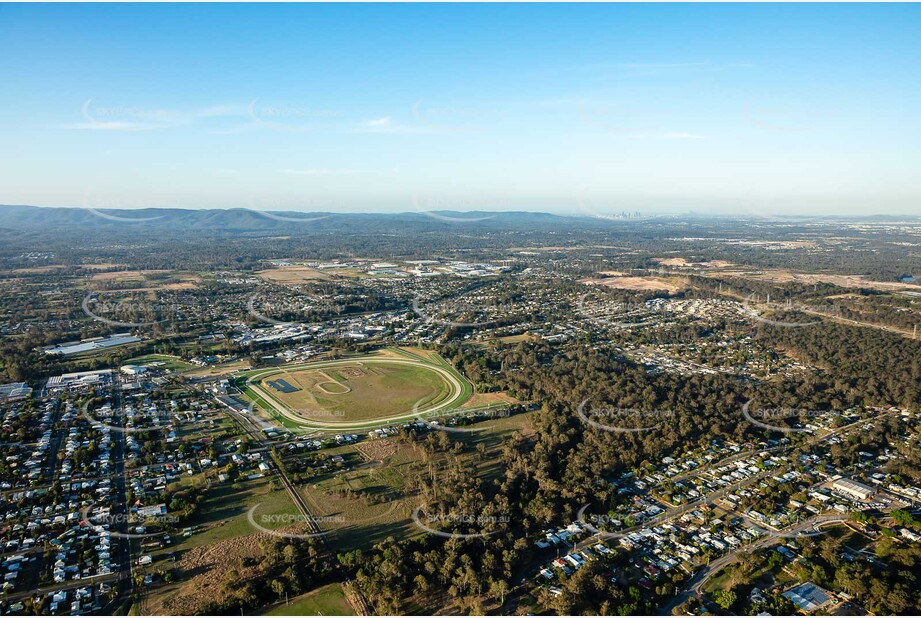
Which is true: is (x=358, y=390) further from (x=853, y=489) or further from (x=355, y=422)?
(x=853, y=489)

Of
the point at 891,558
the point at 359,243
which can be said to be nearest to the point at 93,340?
the point at 891,558

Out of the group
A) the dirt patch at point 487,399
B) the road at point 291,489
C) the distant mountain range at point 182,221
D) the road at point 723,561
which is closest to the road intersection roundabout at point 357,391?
the dirt patch at point 487,399

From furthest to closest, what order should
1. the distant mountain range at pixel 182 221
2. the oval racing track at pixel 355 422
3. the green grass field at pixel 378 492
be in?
the distant mountain range at pixel 182 221 < the oval racing track at pixel 355 422 < the green grass field at pixel 378 492

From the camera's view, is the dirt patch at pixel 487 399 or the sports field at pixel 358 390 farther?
the dirt patch at pixel 487 399

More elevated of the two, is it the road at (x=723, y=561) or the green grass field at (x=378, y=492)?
the green grass field at (x=378, y=492)

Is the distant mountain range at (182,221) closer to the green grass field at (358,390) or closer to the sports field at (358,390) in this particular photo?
the sports field at (358,390)

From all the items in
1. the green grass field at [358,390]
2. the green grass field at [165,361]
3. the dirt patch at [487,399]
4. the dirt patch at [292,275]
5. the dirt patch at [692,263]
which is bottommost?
the dirt patch at [487,399]

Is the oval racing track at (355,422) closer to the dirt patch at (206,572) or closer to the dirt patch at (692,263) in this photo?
the dirt patch at (206,572)

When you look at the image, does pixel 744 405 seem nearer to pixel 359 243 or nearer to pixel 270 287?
pixel 270 287

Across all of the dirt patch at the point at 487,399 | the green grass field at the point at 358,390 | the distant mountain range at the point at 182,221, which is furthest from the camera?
the distant mountain range at the point at 182,221
